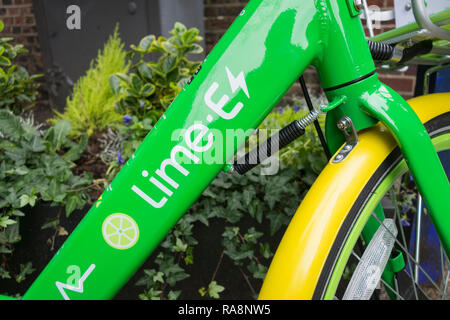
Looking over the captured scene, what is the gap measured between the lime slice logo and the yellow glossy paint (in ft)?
0.85

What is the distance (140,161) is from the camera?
2.05ft

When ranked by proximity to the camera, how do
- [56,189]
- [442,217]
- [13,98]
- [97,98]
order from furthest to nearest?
1. [97,98]
2. [13,98]
3. [56,189]
4. [442,217]

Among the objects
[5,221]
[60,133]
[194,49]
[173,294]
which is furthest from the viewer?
[194,49]

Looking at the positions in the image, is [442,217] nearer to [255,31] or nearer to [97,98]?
[255,31]

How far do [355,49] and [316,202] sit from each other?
0.99 ft

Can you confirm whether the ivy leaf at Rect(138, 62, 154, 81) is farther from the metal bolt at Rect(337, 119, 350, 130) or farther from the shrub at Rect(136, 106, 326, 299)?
the metal bolt at Rect(337, 119, 350, 130)

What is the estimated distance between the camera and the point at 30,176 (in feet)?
4.19

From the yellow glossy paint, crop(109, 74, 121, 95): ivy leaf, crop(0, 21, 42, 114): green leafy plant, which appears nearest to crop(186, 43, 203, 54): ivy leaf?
crop(109, 74, 121, 95): ivy leaf

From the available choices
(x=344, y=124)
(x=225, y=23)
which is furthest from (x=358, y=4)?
(x=225, y=23)

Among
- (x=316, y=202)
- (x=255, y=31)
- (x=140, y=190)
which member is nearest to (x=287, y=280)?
(x=316, y=202)

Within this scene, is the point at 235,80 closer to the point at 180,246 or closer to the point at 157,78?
the point at 180,246

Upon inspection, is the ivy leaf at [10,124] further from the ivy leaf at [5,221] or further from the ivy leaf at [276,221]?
the ivy leaf at [276,221]

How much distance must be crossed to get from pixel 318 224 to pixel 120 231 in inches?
14.2

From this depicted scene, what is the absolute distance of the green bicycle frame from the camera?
1.94 ft
